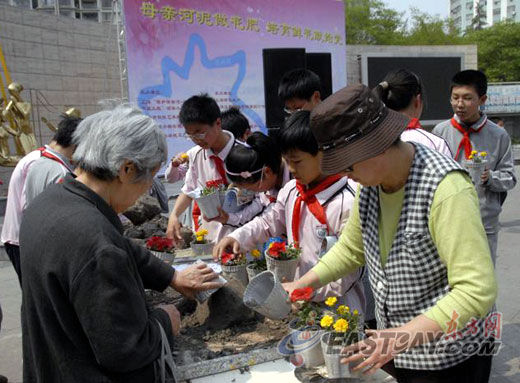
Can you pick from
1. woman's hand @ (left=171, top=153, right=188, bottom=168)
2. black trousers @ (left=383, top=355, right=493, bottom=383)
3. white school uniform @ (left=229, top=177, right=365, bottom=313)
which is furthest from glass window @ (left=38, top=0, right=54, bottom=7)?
black trousers @ (left=383, top=355, right=493, bottom=383)


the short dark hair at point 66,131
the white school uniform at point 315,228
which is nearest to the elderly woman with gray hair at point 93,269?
the white school uniform at point 315,228

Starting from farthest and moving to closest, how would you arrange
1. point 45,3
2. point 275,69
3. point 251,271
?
point 45,3 → point 275,69 → point 251,271

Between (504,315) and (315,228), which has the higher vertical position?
(315,228)

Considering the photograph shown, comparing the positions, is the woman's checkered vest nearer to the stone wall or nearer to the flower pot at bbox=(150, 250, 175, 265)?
the flower pot at bbox=(150, 250, 175, 265)

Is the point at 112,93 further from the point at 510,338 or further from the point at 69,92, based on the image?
the point at 510,338

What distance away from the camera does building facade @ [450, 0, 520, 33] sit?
8043 cm

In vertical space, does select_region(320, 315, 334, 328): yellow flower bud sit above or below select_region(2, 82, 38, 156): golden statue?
below

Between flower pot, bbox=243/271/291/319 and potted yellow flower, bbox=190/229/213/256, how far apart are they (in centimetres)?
149

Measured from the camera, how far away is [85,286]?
1.25m

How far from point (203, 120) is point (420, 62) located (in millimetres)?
14411

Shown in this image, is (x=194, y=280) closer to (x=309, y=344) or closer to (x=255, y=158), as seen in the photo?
(x=309, y=344)

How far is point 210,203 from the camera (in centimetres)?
300

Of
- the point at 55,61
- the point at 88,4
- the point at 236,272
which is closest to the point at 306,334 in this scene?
the point at 236,272

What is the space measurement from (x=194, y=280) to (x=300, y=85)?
1.87m
